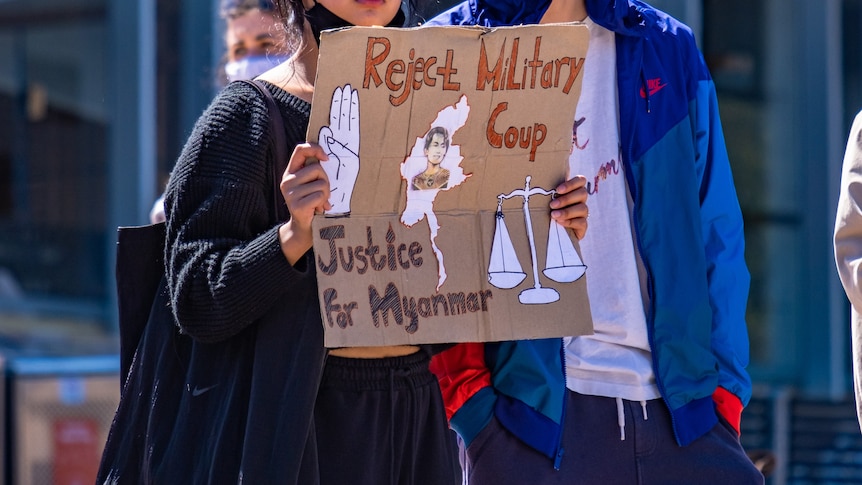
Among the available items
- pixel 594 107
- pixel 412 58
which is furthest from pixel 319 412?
pixel 594 107

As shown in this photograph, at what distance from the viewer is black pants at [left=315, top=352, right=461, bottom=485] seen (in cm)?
227

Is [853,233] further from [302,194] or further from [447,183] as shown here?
[302,194]

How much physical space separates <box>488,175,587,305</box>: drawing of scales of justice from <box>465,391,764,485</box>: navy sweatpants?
36 centimetres

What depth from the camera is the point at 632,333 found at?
8.77 feet

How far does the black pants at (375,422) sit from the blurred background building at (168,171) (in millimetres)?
3642

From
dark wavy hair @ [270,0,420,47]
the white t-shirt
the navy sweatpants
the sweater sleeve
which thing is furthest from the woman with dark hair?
the white t-shirt

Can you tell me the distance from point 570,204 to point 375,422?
0.58 metres

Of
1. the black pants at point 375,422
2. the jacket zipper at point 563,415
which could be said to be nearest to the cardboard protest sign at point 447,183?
the black pants at point 375,422

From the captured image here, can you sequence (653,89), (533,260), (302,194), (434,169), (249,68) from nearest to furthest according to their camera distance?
1. (302,194)
2. (434,169)
3. (533,260)
4. (653,89)
5. (249,68)

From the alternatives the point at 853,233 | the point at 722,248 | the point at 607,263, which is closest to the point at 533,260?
the point at 607,263

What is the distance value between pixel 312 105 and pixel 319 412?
573 millimetres

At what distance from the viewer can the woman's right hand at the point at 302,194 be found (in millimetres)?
2135

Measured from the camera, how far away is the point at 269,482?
2119 mm

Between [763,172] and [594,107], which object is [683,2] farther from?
[594,107]
